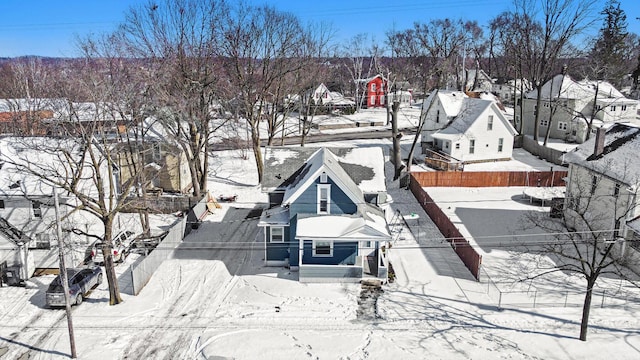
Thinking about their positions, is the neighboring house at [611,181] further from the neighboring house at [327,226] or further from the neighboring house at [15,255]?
the neighboring house at [15,255]

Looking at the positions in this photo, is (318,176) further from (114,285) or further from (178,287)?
(114,285)

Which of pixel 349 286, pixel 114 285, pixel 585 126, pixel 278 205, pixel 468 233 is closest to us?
pixel 114 285

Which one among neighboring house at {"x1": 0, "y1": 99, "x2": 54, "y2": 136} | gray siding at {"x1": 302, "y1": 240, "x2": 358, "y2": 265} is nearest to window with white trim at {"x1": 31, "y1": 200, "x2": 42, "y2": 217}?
gray siding at {"x1": 302, "y1": 240, "x2": 358, "y2": 265}

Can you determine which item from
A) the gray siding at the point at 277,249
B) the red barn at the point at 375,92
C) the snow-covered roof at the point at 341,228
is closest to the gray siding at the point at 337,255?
the snow-covered roof at the point at 341,228

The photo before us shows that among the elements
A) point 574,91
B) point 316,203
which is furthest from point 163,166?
point 574,91

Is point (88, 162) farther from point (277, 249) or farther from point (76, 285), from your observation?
point (277, 249)

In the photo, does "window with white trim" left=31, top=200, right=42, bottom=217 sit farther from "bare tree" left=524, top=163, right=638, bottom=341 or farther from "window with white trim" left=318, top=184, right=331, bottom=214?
"bare tree" left=524, top=163, right=638, bottom=341

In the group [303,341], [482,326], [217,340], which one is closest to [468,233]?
[482,326]
